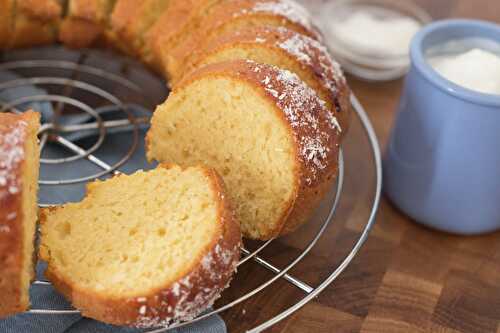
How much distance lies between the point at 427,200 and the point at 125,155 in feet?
3.41

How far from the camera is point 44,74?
2.76 metres

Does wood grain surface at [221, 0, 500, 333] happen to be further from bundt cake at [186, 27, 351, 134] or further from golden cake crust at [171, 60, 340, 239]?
bundt cake at [186, 27, 351, 134]

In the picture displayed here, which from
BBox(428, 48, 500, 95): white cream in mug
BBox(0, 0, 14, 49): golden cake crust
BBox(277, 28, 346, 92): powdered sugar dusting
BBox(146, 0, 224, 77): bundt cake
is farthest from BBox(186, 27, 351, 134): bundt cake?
BBox(0, 0, 14, 49): golden cake crust

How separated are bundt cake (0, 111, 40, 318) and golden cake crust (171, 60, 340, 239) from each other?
0.51m

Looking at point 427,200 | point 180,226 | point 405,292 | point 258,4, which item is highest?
point 258,4

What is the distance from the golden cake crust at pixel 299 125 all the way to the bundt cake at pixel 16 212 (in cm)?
51

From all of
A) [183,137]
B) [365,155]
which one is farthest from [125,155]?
[365,155]

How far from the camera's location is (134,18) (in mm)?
2537

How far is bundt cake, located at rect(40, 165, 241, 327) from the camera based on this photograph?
1682 mm

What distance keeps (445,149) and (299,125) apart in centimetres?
57

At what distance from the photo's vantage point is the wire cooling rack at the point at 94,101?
221 centimetres

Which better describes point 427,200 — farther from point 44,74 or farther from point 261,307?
point 44,74

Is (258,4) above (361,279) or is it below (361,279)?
above

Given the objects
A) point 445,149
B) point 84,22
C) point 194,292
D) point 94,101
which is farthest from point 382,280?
point 84,22
